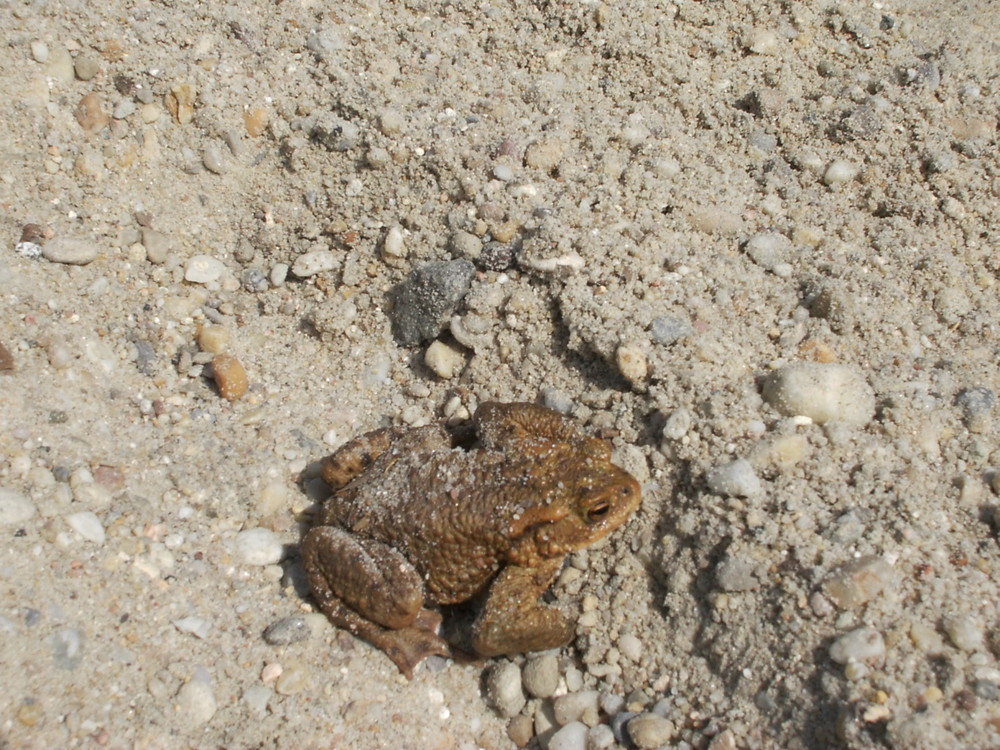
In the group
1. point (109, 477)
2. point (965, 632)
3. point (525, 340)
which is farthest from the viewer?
point (525, 340)

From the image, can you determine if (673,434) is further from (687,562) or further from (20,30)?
(20,30)

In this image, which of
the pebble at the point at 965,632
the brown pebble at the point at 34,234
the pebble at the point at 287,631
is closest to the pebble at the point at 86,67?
the brown pebble at the point at 34,234

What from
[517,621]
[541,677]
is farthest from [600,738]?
[517,621]

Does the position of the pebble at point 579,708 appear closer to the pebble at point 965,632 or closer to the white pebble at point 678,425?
the white pebble at point 678,425

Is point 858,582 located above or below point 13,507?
above

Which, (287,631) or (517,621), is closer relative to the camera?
(517,621)

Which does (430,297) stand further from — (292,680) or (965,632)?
(965,632)
